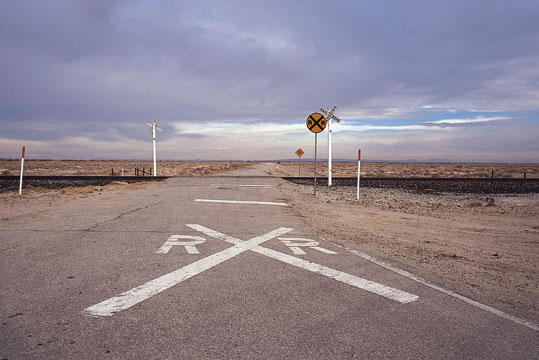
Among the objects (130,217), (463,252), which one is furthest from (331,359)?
(130,217)

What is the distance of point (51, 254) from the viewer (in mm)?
5188

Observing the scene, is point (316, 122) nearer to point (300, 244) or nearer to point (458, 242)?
point (458, 242)

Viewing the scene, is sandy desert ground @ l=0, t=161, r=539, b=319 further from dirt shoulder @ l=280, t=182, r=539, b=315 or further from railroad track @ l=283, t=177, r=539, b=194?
railroad track @ l=283, t=177, r=539, b=194

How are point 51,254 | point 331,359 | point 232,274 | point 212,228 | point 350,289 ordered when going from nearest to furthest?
1. point 331,359
2. point 350,289
3. point 232,274
4. point 51,254
5. point 212,228

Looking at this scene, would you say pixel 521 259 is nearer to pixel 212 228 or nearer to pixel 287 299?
pixel 287 299

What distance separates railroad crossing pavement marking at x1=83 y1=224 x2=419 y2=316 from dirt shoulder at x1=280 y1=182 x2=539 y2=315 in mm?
1013

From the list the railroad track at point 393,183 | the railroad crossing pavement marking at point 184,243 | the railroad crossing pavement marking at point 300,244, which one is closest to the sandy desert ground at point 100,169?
the railroad track at point 393,183

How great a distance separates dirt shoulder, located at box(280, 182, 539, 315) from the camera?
4496 mm

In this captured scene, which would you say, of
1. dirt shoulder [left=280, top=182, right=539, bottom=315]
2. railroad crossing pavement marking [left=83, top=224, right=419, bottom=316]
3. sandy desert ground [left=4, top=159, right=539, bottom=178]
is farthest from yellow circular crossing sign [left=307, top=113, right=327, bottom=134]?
sandy desert ground [left=4, top=159, right=539, bottom=178]

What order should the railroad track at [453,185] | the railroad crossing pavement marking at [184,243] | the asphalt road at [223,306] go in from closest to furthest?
the asphalt road at [223,306] → the railroad crossing pavement marking at [184,243] → the railroad track at [453,185]

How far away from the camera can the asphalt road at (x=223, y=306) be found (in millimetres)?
2707

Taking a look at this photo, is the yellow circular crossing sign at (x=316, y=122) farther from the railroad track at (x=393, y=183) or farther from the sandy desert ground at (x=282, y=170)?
the sandy desert ground at (x=282, y=170)

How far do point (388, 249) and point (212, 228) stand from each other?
3.52 metres

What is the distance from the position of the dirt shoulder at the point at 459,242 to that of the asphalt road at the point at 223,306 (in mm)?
708
